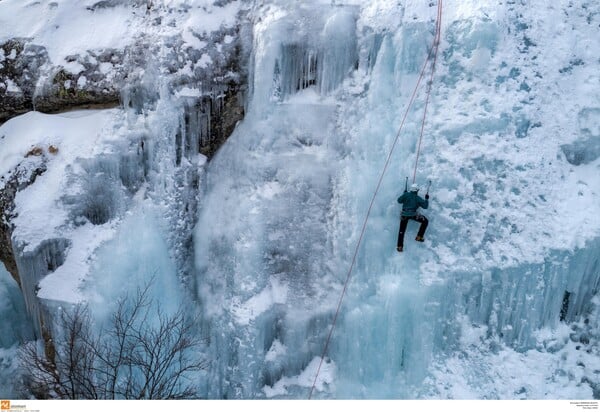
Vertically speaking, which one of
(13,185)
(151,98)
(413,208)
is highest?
(151,98)

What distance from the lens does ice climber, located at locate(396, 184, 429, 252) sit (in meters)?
3.87

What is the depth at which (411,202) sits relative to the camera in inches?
153

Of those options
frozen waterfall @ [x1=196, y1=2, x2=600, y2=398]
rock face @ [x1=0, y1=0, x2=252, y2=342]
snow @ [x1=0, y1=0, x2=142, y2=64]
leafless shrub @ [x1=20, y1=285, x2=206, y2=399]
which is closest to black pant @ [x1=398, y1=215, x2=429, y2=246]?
frozen waterfall @ [x1=196, y1=2, x2=600, y2=398]

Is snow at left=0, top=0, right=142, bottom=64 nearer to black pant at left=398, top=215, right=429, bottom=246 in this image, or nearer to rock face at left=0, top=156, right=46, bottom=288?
rock face at left=0, top=156, right=46, bottom=288

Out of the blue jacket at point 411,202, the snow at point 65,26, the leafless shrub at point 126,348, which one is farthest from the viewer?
the snow at point 65,26

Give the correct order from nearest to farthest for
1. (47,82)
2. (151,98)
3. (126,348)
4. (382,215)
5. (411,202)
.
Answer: (411,202) < (382,215) < (126,348) < (151,98) < (47,82)

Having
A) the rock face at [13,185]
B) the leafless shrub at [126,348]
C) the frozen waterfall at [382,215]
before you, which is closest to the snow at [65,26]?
the rock face at [13,185]

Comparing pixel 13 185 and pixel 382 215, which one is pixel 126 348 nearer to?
pixel 13 185

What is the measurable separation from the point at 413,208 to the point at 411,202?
58mm

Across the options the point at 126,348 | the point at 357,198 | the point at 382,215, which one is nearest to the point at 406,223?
the point at 382,215

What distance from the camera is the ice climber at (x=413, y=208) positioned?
152 inches

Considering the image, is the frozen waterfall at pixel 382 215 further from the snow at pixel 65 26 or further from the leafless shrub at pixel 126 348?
the snow at pixel 65 26

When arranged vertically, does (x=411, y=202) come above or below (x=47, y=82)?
below

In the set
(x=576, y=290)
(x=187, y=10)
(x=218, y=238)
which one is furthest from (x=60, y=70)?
(x=576, y=290)
